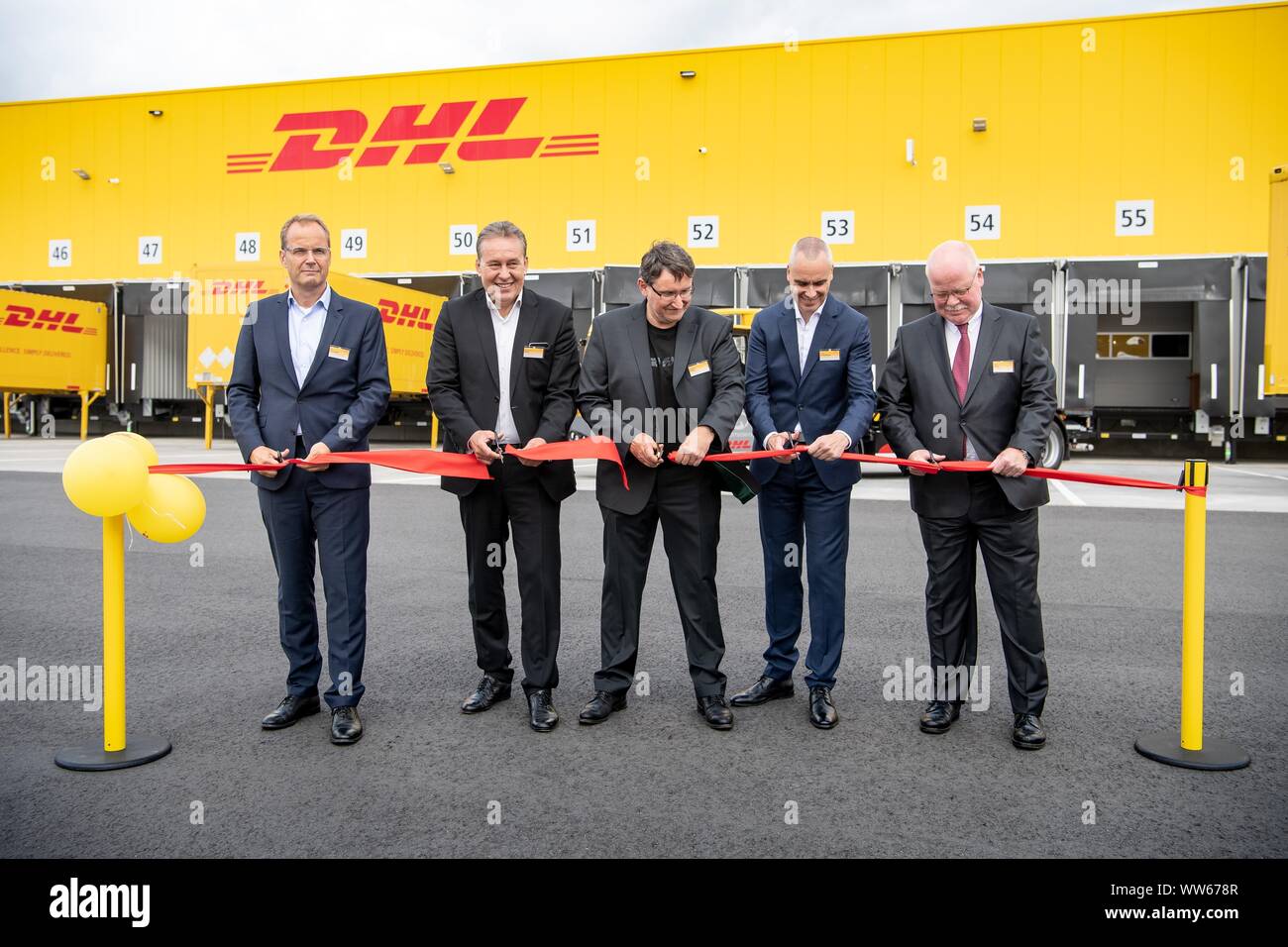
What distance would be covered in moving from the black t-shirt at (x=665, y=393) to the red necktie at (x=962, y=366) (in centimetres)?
121

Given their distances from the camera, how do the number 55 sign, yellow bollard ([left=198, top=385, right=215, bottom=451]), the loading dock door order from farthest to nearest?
1. the number 55 sign
2. yellow bollard ([left=198, top=385, right=215, bottom=451])
3. the loading dock door

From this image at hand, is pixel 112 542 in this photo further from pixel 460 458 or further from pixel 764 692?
pixel 764 692

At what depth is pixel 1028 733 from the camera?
379 cm

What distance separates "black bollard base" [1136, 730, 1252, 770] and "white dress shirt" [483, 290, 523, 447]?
9.47 feet

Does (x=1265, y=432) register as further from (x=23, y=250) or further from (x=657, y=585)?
(x=23, y=250)

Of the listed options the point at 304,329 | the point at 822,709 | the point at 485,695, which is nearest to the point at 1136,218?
the point at 822,709

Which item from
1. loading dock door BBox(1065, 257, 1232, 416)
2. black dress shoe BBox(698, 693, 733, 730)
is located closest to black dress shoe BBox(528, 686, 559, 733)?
black dress shoe BBox(698, 693, 733, 730)

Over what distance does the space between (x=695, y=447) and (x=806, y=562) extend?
0.83 meters

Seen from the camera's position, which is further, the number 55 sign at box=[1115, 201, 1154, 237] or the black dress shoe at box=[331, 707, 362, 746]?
the number 55 sign at box=[1115, 201, 1154, 237]

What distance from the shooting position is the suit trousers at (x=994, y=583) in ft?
12.8

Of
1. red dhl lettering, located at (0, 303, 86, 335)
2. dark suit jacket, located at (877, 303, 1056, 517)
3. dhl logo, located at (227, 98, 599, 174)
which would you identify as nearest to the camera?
dark suit jacket, located at (877, 303, 1056, 517)

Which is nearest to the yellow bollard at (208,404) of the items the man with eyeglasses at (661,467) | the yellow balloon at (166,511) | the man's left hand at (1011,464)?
the yellow balloon at (166,511)

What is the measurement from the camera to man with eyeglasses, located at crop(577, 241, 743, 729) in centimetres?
414

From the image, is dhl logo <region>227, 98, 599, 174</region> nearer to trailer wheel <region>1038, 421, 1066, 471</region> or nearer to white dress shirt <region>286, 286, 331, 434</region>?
trailer wheel <region>1038, 421, 1066, 471</region>
